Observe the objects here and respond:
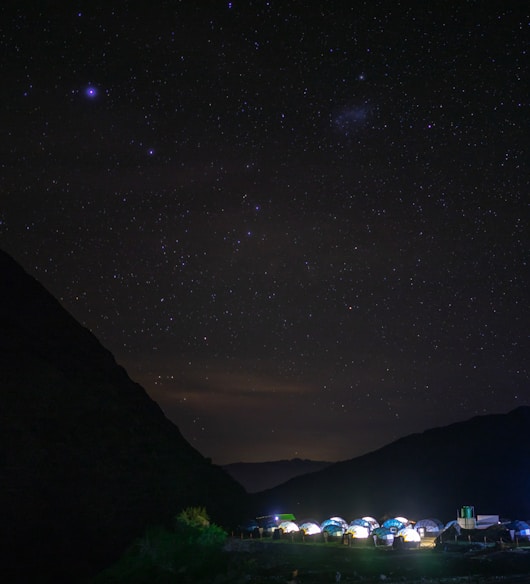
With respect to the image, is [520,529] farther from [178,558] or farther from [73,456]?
[73,456]

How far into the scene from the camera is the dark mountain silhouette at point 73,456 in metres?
76.3

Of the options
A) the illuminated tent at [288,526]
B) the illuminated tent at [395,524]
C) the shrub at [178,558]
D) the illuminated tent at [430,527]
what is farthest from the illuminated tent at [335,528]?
the shrub at [178,558]

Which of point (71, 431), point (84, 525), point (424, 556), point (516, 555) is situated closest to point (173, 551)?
point (424, 556)

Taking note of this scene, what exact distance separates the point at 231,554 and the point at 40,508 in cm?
3852

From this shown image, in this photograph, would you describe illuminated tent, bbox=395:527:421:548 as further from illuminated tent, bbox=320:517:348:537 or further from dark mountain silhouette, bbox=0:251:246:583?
dark mountain silhouette, bbox=0:251:246:583

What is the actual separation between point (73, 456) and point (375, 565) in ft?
195

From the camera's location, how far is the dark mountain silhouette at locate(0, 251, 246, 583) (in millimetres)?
76312

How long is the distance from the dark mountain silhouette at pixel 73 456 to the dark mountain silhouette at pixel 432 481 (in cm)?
3470

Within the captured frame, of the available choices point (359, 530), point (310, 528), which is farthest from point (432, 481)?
point (359, 530)

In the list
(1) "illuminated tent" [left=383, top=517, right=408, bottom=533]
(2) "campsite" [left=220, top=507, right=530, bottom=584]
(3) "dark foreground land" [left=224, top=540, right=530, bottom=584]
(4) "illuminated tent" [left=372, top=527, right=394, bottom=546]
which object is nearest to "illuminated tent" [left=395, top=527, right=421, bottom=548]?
(2) "campsite" [left=220, top=507, right=530, bottom=584]

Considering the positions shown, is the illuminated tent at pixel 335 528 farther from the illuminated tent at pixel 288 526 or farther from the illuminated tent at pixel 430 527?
the illuminated tent at pixel 430 527

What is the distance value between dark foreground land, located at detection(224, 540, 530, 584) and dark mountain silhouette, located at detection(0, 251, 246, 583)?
2889cm

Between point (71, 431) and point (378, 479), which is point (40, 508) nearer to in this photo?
point (71, 431)

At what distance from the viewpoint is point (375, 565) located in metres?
41.0
